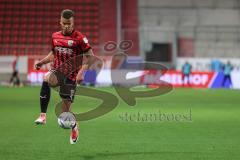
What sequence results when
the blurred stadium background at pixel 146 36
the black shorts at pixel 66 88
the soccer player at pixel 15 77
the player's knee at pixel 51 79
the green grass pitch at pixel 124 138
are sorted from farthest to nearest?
the blurred stadium background at pixel 146 36
the soccer player at pixel 15 77
the black shorts at pixel 66 88
the player's knee at pixel 51 79
the green grass pitch at pixel 124 138

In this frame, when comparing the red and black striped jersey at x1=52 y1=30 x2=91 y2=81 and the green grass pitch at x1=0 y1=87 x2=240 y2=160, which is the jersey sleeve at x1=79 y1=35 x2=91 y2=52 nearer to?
the red and black striped jersey at x1=52 y1=30 x2=91 y2=81

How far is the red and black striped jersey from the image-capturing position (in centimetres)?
939

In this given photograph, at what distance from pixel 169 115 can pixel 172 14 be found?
76.4ft

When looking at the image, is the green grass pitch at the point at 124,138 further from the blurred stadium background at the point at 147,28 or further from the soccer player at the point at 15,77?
the blurred stadium background at the point at 147,28

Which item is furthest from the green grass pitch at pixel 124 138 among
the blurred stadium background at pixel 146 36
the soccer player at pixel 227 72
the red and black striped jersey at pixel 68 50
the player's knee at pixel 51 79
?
the soccer player at pixel 227 72

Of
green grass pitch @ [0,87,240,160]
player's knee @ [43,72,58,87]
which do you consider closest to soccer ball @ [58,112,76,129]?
green grass pitch @ [0,87,240,160]

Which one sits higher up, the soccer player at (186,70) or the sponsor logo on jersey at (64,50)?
the sponsor logo on jersey at (64,50)

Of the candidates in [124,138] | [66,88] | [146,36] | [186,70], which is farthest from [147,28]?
[66,88]

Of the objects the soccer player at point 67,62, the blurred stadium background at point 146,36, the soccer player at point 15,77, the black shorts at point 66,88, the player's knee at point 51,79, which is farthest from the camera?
the blurred stadium background at point 146,36

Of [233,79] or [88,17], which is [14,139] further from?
[88,17]

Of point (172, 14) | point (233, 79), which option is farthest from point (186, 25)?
point (233, 79)

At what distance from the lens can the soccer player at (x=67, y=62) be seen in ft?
30.8

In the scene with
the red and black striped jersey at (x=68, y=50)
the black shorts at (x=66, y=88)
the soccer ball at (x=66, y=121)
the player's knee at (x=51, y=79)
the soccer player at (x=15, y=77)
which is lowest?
the soccer player at (x=15, y=77)

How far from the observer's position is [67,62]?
9.52 meters
